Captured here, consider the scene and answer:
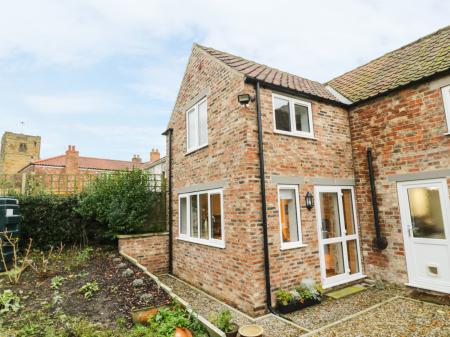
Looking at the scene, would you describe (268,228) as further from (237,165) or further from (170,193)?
(170,193)

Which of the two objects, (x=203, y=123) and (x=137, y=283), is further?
(x=203, y=123)

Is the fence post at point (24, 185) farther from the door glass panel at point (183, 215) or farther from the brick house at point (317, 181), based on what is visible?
the brick house at point (317, 181)

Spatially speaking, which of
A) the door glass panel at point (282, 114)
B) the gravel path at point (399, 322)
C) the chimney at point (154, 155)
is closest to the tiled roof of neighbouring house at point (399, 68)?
the door glass panel at point (282, 114)

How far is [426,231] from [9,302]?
1016cm

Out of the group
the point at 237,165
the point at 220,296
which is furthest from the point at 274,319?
the point at 237,165

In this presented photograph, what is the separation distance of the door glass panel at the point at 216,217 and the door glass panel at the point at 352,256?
13.3 feet

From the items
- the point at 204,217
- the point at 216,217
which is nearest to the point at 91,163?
the point at 204,217

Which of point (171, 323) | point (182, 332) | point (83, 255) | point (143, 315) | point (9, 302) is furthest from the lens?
point (83, 255)

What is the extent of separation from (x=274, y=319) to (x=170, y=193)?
623 centimetres

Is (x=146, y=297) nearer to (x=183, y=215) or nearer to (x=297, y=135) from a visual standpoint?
(x=183, y=215)

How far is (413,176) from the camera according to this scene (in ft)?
21.4

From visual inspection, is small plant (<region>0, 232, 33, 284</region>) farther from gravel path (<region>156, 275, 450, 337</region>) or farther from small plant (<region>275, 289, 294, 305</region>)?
small plant (<region>275, 289, 294, 305</region>)

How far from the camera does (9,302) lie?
5418 mm

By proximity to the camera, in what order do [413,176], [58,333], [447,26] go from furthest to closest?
[447,26] < [413,176] < [58,333]
